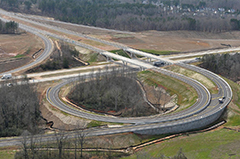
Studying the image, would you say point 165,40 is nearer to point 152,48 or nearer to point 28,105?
point 152,48

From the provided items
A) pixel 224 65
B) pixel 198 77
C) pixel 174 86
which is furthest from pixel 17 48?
pixel 224 65

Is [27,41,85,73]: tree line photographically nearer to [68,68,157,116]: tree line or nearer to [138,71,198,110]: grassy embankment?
[68,68,157,116]: tree line

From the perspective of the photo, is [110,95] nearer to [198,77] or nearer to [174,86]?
[174,86]

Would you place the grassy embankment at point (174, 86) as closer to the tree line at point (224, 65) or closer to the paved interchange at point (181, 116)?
the paved interchange at point (181, 116)

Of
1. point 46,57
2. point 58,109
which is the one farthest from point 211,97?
point 46,57

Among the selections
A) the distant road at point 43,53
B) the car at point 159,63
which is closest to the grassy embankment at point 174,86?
the car at point 159,63
